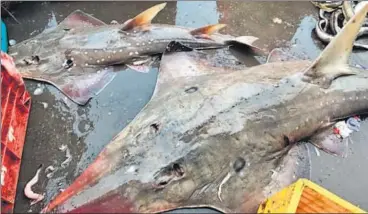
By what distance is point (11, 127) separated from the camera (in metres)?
3.90

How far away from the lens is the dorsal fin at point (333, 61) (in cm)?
400

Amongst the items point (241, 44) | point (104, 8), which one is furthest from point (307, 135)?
point (104, 8)

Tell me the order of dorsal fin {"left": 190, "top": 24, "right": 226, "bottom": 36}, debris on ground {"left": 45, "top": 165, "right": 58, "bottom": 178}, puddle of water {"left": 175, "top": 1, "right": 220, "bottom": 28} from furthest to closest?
puddle of water {"left": 175, "top": 1, "right": 220, "bottom": 28} < dorsal fin {"left": 190, "top": 24, "right": 226, "bottom": 36} < debris on ground {"left": 45, "top": 165, "right": 58, "bottom": 178}

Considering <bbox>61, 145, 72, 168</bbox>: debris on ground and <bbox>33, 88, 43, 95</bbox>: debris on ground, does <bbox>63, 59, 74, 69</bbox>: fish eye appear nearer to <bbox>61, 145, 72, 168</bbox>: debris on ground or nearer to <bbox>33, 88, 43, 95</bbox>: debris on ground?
<bbox>33, 88, 43, 95</bbox>: debris on ground

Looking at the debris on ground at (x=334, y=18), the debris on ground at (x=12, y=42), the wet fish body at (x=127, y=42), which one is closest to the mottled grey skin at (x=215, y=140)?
the wet fish body at (x=127, y=42)

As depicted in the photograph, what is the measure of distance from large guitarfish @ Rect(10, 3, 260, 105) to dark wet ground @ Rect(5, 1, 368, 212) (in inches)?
4.7

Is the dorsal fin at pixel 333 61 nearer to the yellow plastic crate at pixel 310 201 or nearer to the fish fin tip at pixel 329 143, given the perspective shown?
the fish fin tip at pixel 329 143

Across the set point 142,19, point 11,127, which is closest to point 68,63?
point 142,19

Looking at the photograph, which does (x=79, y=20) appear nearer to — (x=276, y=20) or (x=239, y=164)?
(x=276, y=20)

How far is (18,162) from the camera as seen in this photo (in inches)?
153

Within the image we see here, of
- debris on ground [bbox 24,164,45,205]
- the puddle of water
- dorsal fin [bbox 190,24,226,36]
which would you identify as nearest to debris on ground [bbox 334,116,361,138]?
dorsal fin [bbox 190,24,226,36]

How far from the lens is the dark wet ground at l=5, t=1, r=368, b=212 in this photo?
3.98 m

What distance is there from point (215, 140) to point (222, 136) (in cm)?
7

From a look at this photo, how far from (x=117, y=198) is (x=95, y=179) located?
0.65 ft
